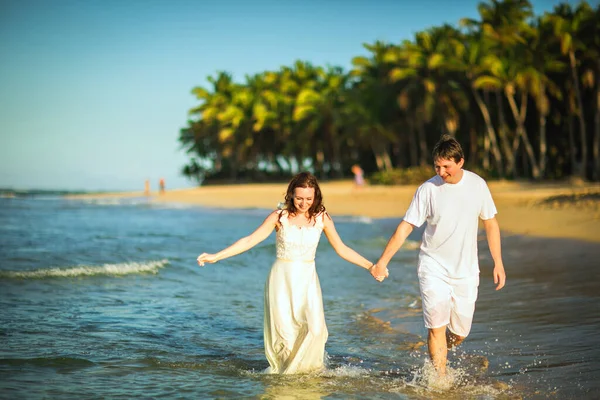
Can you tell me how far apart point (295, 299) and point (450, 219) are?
54.2 inches

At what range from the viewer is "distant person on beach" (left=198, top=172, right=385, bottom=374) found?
576 cm

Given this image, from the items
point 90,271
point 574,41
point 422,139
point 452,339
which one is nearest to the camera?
point 452,339

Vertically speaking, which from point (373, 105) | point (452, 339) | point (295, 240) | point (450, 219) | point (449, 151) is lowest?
point (452, 339)

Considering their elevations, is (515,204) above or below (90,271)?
above

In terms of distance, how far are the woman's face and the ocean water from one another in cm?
145

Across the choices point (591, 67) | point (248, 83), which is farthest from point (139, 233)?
point (248, 83)

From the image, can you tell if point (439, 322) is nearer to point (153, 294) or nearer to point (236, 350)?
point (236, 350)

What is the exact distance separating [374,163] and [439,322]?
2384 inches

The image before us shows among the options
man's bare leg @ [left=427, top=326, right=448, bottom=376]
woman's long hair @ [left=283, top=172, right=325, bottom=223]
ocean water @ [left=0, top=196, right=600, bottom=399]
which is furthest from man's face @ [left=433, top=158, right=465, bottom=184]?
ocean water @ [left=0, top=196, right=600, bottom=399]

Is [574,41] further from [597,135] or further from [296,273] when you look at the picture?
[296,273]

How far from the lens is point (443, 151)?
5383 millimetres

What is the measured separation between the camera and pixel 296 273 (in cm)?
580

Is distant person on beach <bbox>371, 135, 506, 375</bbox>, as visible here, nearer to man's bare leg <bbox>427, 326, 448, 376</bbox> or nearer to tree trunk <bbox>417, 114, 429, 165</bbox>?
man's bare leg <bbox>427, 326, 448, 376</bbox>

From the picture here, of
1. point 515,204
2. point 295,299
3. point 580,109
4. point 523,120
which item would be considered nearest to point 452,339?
point 295,299
